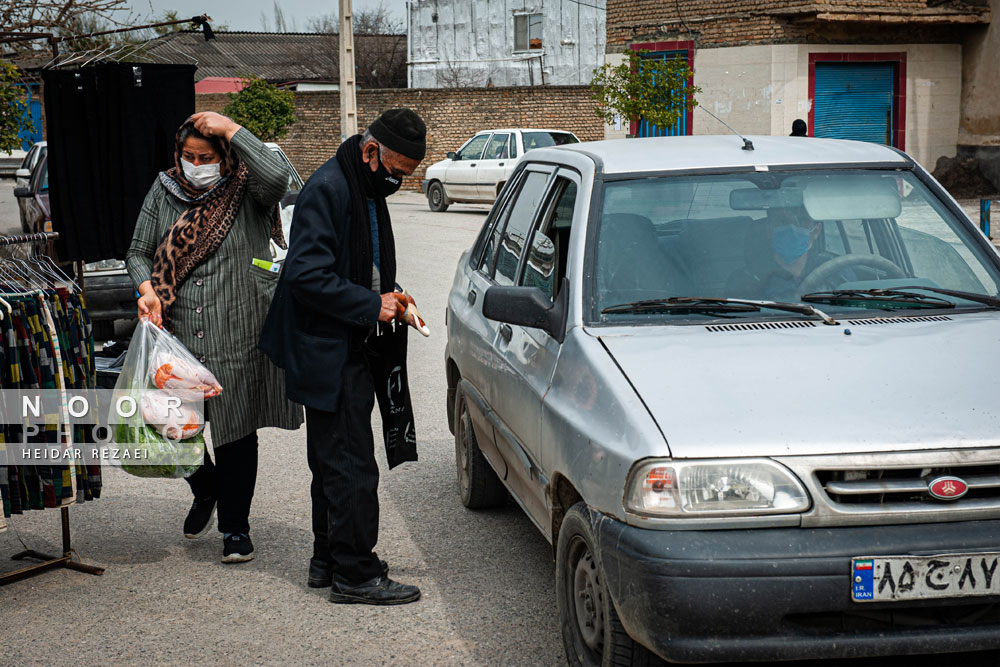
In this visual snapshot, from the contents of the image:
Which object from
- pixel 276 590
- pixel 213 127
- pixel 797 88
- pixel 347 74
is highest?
pixel 347 74

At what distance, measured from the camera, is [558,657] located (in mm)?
3795

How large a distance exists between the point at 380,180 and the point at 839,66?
2456 centimetres

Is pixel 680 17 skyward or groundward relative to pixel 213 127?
skyward

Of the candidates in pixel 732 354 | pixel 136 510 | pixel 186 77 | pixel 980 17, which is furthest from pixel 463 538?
pixel 980 17

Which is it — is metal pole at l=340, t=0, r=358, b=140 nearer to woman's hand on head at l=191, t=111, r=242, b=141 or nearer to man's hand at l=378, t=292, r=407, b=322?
woman's hand on head at l=191, t=111, r=242, b=141

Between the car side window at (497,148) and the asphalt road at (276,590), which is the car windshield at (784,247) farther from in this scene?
the car side window at (497,148)

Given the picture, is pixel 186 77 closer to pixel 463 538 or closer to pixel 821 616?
pixel 463 538

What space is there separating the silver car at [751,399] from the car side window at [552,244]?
0.05ft

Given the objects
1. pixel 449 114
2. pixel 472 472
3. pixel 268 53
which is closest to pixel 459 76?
pixel 449 114

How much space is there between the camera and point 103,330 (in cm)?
1009

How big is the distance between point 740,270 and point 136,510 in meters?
3.36

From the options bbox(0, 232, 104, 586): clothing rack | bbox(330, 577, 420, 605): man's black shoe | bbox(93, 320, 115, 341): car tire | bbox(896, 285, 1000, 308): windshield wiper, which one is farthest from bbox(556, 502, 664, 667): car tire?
bbox(93, 320, 115, 341): car tire

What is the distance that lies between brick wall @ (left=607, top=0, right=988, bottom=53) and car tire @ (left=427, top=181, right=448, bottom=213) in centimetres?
704

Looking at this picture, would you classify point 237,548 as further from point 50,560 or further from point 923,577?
point 923,577
